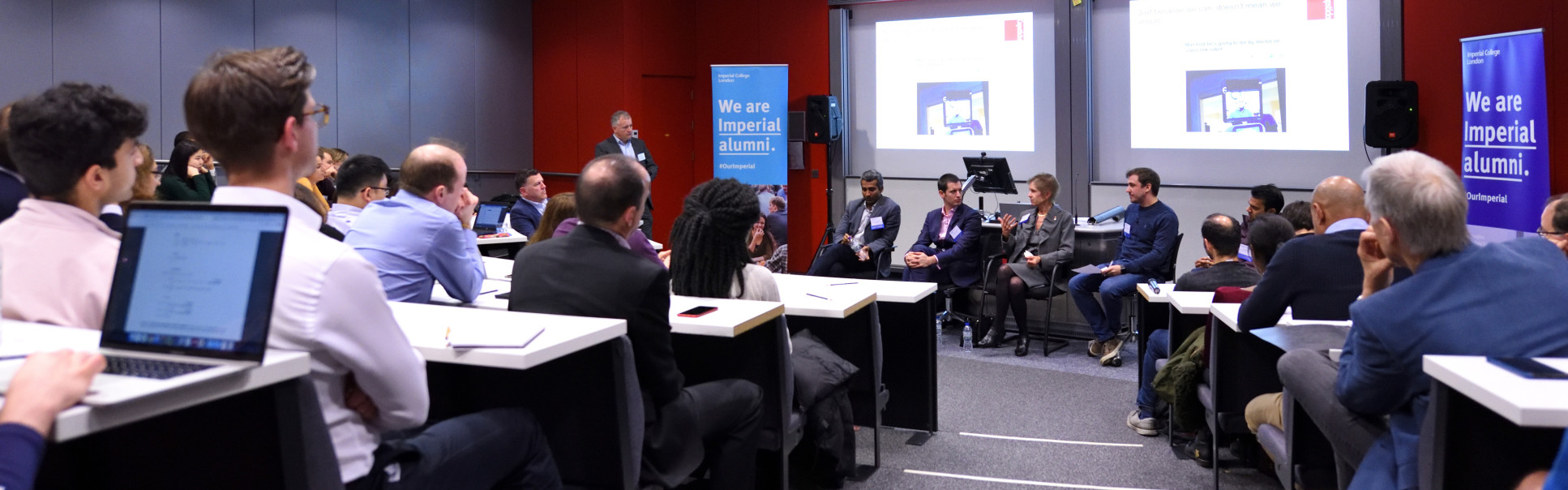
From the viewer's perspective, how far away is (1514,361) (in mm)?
1970

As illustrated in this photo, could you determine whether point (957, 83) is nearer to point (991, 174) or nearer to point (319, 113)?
point (991, 174)

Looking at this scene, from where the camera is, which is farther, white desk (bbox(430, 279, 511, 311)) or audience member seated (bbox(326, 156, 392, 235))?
audience member seated (bbox(326, 156, 392, 235))

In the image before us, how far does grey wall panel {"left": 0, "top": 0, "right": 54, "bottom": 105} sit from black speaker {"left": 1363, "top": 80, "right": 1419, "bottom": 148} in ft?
29.2

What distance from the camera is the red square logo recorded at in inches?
360

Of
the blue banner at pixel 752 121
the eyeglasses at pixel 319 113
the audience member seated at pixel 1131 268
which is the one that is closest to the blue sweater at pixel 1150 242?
the audience member seated at pixel 1131 268

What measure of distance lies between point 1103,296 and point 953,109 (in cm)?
338

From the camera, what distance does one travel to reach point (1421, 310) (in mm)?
2164

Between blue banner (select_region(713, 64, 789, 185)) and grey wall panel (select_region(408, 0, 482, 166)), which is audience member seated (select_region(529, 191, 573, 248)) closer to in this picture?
blue banner (select_region(713, 64, 789, 185))

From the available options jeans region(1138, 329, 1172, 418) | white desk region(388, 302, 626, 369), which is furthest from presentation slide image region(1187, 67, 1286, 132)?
white desk region(388, 302, 626, 369)

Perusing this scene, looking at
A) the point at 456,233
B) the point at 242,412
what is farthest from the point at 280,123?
the point at 456,233

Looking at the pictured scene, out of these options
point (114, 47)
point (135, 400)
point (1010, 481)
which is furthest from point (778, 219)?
point (135, 400)

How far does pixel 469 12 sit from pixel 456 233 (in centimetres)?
754

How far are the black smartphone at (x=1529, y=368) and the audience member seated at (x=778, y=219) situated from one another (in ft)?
25.7

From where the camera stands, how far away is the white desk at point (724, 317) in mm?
2734
